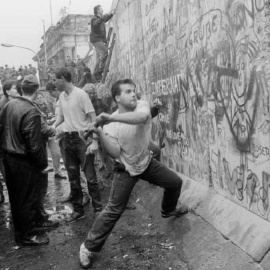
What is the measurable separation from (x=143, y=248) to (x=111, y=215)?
2.32 feet

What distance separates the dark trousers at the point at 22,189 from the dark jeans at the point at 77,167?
79cm

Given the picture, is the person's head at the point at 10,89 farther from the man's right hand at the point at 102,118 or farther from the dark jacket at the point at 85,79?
the dark jacket at the point at 85,79

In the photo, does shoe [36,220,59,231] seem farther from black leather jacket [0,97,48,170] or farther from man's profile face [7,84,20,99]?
man's profile face [7,84,20,99]

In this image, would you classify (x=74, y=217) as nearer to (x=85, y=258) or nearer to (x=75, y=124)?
(x=75, y=124)

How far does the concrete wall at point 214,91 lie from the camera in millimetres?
3074

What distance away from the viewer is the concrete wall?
307 centimetres

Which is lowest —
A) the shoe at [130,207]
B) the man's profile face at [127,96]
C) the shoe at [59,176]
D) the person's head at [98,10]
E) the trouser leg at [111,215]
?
the shoe at [59,176]

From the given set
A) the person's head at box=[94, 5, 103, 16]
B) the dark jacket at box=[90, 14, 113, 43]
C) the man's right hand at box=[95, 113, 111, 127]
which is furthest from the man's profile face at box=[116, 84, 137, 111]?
the person's head at box=[94, 5, 103, 16]

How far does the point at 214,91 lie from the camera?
3.80 meters

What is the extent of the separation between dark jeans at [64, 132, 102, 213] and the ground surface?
0.90 ft

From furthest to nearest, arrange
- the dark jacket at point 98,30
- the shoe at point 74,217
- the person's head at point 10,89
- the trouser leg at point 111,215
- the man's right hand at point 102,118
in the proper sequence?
1. the dark jacket at point 98,30
2. the person's head at point 10,89
3. the shoe at point 74,217
4. the trouser leg at point 111,215
5. the man's right hand at point 102,118

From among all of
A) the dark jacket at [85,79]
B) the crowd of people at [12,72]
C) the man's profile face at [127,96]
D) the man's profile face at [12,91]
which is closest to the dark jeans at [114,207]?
the man's profile face at [127,96]

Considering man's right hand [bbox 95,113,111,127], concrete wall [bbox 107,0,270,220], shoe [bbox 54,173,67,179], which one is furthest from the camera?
shoe [bbox 54,173,67,179]

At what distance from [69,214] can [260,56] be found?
3764 millimetres
